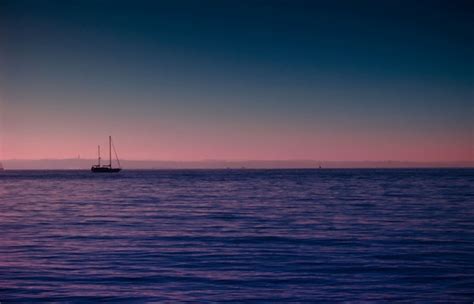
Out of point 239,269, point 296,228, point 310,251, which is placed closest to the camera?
point 239,269

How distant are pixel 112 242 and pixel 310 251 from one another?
8.40 meters

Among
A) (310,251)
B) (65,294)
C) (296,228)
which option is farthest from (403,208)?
(65,294)

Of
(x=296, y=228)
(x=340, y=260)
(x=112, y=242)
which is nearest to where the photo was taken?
(x=340, y=260)

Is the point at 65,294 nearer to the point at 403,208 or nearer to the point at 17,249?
the point at 17,249

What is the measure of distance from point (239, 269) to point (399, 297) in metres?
5.02

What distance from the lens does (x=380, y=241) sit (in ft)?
69.2

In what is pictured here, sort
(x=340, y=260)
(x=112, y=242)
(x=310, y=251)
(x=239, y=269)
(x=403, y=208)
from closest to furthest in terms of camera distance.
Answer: (x=239, y=269)
(x=340, y=260)
(x=310, y=251)
(x=112, y=242)
(x=403, y=208)

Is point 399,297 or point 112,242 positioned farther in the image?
point 112,242

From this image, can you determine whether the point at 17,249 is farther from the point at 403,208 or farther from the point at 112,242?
the point at 403,208

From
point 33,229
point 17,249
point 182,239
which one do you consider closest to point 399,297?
point 182,239

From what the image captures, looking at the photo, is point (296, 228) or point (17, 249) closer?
point (17, 249)

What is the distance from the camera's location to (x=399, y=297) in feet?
40.9

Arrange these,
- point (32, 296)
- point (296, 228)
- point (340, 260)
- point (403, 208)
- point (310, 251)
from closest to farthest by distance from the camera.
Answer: point (32, 296), point (340, 260), point (310, 251), point (296, 228), point (403, 208)

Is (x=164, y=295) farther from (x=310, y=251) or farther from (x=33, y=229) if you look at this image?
(x=33, y=229)
